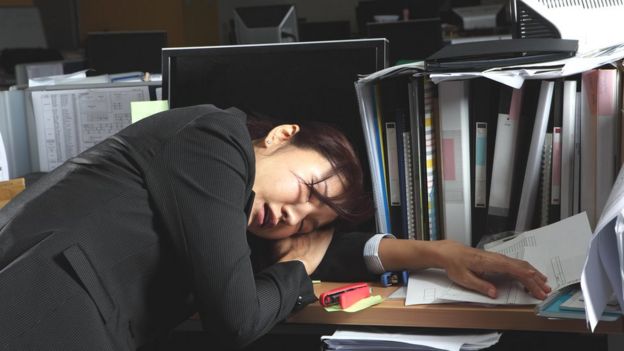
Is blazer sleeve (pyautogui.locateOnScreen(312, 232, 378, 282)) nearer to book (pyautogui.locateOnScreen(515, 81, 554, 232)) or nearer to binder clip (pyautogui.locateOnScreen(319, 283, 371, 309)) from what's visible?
binder clip (pyautogui.locateOnScreen(319, 283, 371, 309))

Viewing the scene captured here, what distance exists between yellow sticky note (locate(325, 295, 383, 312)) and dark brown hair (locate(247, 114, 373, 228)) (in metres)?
0.20

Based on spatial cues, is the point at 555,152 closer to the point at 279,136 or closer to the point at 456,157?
the point at 456,157

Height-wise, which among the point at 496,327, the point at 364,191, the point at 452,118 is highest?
the point at 452,118

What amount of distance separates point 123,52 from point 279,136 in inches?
153

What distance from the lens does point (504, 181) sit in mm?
1356

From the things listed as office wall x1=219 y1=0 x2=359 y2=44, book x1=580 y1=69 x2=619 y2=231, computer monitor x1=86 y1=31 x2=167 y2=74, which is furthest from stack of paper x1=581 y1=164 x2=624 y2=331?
office wall x1=219 y1=0 x2=359 y2=44

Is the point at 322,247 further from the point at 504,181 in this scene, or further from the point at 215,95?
the point at 215,95

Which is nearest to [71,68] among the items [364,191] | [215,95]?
[215,95]

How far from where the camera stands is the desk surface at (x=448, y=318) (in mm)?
1125

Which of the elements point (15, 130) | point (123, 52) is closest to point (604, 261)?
point (15, 130)

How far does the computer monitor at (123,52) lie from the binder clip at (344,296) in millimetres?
3962

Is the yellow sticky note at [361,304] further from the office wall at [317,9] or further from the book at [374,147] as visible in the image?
the office wall at [317,9]

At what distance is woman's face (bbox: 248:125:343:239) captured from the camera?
1319mm

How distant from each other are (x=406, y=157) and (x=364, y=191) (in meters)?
0.11
